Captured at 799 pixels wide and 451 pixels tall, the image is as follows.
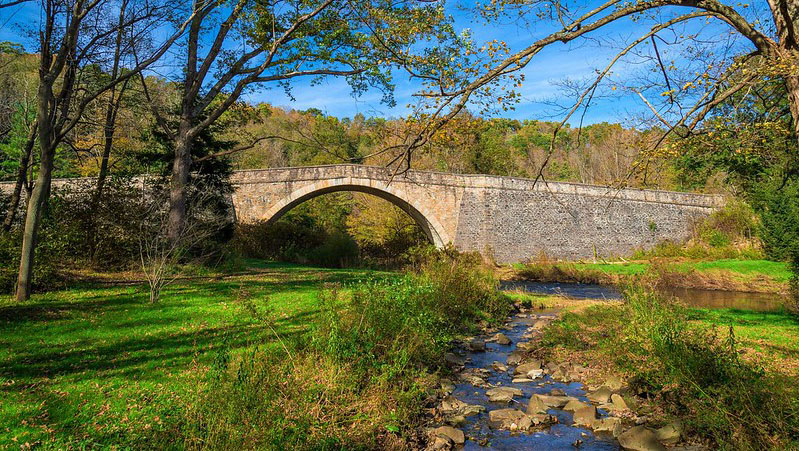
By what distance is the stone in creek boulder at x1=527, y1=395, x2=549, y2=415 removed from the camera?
17.0 feet

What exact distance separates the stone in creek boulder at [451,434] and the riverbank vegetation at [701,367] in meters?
2.12

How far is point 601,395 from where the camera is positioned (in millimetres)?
5602

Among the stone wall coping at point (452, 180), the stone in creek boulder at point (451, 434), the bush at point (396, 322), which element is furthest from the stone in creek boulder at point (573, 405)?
the stone wall coping at point (452, 180)

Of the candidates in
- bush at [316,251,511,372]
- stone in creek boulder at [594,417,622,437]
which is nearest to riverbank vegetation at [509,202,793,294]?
bush at [316,251,511,372]

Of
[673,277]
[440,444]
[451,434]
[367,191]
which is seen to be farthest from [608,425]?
[367,191]

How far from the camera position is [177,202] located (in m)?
11.4

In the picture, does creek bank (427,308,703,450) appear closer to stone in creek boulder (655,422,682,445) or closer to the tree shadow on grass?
stone in creek boulder (655,422,682,445)

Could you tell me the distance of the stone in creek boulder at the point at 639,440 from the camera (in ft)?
14.0

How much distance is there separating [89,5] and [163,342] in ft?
18.3

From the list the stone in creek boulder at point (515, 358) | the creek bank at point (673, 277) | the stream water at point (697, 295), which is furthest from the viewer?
the creek bank at point (673, 277)

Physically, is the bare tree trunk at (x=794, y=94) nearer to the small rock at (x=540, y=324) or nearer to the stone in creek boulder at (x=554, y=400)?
the stone in creek boulder at (x=554, y=400)

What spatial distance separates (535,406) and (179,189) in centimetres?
981

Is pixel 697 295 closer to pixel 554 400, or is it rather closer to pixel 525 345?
pixel 525 345

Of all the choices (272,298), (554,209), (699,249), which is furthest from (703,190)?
(272,298)
